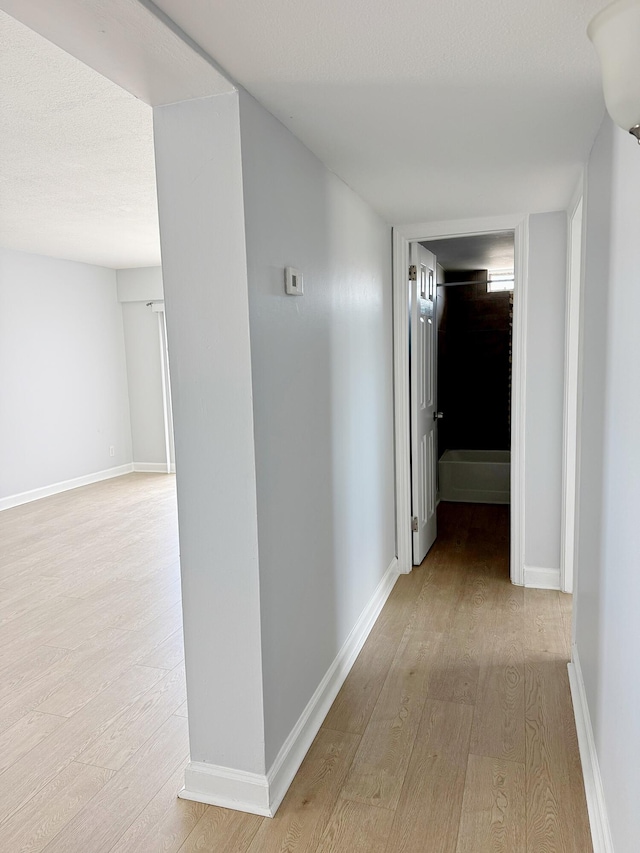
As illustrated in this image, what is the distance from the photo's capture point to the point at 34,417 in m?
5.90

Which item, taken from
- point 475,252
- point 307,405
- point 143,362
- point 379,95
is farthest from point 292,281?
point 143,362

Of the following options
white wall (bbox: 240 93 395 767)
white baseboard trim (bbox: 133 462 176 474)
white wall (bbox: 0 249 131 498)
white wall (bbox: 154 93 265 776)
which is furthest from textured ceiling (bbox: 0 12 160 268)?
white baseboard trim (bbox: 133 462 176 474)

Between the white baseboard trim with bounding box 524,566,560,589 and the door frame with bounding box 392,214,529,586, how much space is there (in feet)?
0.13

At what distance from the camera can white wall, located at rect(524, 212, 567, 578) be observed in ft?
10.7

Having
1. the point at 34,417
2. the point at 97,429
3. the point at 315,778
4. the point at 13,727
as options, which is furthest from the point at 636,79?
the point at 97,429

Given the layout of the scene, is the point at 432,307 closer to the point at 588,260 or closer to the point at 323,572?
the point at 588,260

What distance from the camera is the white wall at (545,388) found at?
3262 mm

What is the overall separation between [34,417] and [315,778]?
5.04 metres

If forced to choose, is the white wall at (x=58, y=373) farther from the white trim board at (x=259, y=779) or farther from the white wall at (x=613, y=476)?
the white wall at (x=613, y=476)

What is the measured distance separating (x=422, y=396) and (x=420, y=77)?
7.86ft

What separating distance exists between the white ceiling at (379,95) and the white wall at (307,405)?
0.18 meters

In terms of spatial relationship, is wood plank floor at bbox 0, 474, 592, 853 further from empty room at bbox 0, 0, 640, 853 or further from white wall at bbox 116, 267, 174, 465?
white wall at bbox 116, 267, 174, 465

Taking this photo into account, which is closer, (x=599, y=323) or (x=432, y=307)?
(x=599, y=323)

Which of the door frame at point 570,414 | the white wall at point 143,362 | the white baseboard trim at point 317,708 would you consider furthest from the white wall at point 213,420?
the white wall at point 143,362
